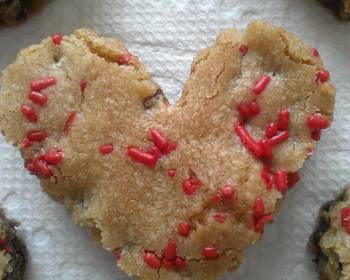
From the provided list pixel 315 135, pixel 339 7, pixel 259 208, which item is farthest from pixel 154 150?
pixel 339 7

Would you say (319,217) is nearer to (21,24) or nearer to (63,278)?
(63,278)

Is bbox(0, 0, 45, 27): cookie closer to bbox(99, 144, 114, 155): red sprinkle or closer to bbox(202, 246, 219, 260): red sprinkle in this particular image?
bbox(99, 144, 114, 155): red sprinkle

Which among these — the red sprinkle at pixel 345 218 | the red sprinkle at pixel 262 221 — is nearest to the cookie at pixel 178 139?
the red sprinkle at pixel 262 221

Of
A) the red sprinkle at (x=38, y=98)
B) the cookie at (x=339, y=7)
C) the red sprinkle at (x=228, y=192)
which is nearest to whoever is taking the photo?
the red sprinkle at (x=228, y=192)

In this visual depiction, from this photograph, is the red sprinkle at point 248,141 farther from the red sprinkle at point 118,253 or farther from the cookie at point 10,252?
the cookie at point 10,252

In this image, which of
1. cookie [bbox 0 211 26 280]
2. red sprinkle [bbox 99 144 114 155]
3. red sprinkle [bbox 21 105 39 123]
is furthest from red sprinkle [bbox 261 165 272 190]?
cookie [bbox 0 211 26 280]

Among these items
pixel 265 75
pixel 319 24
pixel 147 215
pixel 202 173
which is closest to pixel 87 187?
pixel 147 215

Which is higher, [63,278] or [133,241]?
[133,241]
